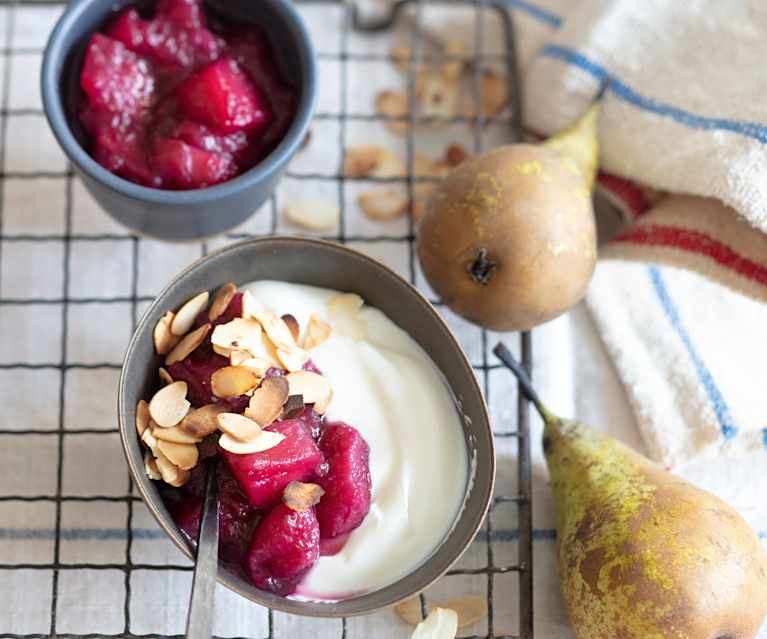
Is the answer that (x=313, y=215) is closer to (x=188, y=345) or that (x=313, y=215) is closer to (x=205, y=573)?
(x=188, y=345)

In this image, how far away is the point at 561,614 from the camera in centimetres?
91

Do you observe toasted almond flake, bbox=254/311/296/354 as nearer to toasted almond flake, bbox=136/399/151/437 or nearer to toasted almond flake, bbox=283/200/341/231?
toasted almond flake, bbox=136/399/151/437

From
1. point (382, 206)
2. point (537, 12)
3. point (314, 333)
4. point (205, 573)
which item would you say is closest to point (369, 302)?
point (314, 333)

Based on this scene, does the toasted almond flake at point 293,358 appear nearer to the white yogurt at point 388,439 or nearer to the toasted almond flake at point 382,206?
the white yogurt at point 388,439

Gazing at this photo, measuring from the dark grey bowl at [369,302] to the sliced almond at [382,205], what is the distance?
0.16 m

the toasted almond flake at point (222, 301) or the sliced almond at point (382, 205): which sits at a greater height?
the toasted almond flake at point (222, 301)

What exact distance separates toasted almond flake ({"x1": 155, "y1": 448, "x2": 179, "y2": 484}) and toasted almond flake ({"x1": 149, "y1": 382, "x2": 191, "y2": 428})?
0.02m

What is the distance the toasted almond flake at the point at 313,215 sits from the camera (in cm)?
103

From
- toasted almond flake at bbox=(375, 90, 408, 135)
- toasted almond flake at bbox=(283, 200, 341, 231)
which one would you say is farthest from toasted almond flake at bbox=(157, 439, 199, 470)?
toasted almond flake at bbox=(375, 90, 408, 135)

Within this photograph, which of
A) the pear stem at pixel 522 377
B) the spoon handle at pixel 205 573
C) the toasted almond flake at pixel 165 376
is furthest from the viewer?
the pear stem at pixel 522 377

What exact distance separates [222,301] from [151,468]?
0.14 meters

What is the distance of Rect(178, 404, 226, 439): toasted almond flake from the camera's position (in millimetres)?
773

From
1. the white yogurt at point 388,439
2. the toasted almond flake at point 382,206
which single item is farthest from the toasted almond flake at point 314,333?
the toasted almond flake at point 382,206

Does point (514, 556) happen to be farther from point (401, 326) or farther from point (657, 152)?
point (657, 152)
